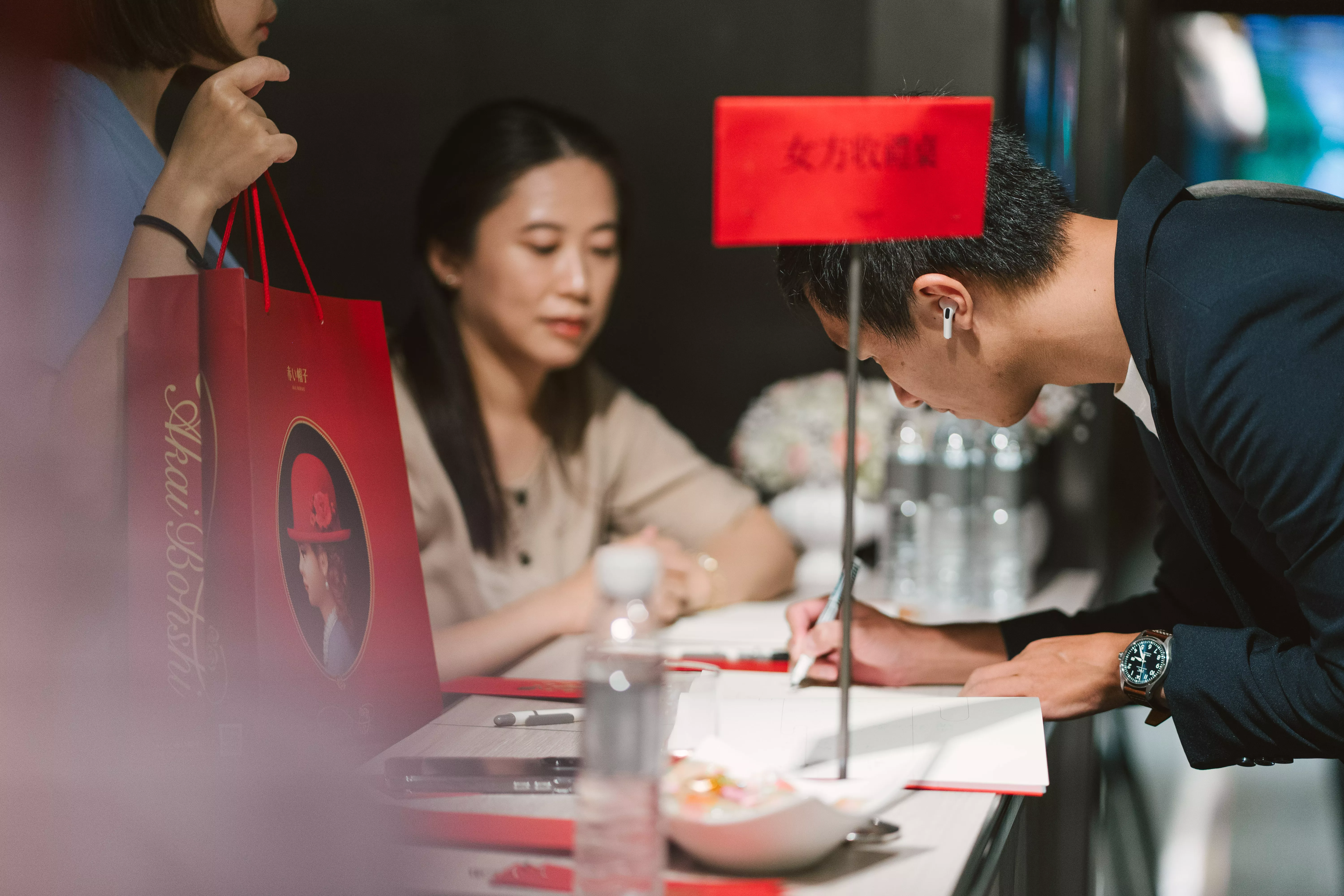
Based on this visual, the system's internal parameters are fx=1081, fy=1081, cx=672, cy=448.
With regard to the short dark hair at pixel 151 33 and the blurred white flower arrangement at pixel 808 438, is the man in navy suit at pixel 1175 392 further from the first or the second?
the blurred white flower arrangement at pixel 808 438

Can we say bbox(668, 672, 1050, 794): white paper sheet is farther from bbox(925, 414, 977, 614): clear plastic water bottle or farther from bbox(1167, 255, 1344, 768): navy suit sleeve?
bbox(925, 414, 977, 614): clear plastic water bottle

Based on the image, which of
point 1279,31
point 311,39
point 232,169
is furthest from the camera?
point 1279,31

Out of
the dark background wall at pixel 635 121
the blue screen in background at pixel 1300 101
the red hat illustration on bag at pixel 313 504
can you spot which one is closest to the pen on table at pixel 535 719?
the red hat illustration on bag at pixel 313 504

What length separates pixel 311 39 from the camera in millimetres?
1105

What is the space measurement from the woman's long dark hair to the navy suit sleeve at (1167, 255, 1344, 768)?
0.98m

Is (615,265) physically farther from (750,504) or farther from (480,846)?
(480,846)

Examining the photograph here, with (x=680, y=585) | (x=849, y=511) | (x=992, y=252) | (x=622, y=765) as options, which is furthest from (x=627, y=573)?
(x=680, y=585)

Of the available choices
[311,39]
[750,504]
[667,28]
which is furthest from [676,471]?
[311,39]

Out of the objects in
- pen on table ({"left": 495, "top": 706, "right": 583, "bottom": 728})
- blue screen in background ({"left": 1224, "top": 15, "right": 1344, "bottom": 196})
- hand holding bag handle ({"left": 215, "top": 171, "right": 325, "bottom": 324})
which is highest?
blue screen in background ({"left": 1224, "top": 15, "right": 1344, "bottom": 196})

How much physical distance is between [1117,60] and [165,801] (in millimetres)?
2291

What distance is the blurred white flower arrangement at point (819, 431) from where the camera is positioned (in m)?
1.95

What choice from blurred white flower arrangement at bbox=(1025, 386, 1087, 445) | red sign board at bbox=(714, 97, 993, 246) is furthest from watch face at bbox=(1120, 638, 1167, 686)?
blurred white flower arrangement at bbox=(1025, 386, 1087, 445)

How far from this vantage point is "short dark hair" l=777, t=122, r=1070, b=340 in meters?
1.00

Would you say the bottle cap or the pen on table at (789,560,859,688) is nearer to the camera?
the bottle cap
